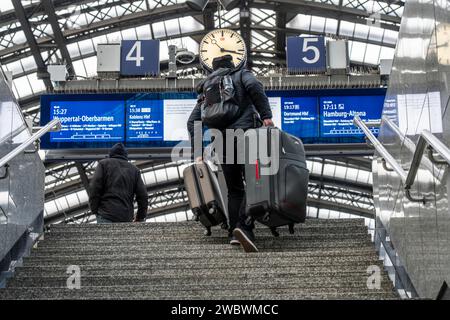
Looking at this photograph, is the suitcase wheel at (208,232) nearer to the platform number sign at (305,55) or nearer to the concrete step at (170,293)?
the concrete step at (170,293)

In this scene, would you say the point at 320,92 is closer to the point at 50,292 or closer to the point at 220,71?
the point at 220,71

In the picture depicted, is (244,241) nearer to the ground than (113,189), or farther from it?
nearer to the ground

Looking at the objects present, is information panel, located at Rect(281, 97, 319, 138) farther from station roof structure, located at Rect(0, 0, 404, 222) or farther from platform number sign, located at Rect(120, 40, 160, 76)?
station roof structure, located at Rect(0, 0, 404, 222)

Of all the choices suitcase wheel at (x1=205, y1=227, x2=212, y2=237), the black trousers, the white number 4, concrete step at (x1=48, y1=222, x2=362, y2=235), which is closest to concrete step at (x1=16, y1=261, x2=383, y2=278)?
the black trousers

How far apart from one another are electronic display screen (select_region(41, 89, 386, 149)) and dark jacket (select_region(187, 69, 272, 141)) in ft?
23.6

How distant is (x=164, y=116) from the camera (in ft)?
48.1

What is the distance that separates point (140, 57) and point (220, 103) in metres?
9.53

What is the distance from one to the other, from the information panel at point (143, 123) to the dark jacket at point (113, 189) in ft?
17.0

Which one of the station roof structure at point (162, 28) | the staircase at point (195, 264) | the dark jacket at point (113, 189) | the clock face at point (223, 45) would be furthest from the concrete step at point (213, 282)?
the station roof structure at point (162, 28)

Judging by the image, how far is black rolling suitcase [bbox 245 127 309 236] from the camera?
21.8 ft

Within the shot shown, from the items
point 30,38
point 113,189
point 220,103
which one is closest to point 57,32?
point 30,38

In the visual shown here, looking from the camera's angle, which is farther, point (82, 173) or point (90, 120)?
point (82, 173)

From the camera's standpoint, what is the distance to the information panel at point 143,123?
1455 centimetres

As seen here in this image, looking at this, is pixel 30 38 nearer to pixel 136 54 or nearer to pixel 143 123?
pixel 136 54
